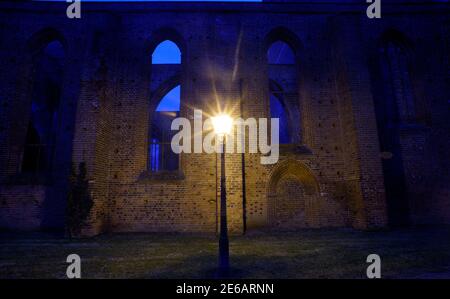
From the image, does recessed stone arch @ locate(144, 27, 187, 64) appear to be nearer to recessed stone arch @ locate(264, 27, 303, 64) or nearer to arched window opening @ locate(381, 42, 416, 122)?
recessed stone arch @ locate(264, 27, 303, 64)

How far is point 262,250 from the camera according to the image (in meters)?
5.55

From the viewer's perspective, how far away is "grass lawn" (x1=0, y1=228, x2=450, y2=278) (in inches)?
162

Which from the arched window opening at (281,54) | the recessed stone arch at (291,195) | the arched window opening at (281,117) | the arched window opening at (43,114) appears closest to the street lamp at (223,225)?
the recessed stone arch at (291,195)

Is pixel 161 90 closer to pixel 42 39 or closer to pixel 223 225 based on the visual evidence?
pixel 42 39

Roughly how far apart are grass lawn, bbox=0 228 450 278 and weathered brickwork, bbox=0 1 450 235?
90cm

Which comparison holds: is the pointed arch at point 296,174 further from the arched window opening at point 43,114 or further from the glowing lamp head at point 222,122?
the arched window opening at point 43,114

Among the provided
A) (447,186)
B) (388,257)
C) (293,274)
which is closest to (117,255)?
(293,274)

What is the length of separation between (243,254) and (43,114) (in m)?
9.81

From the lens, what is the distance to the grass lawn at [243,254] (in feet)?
13.5

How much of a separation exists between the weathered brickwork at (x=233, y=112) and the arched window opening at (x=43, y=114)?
1.18 ft

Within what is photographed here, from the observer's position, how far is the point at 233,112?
26.5ft

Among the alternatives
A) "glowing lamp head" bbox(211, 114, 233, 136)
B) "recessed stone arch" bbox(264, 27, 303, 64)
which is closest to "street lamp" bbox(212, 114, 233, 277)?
"glowing lamp head" bbox(211, 114, 233, 136)

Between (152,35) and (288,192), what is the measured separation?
7858 mm
